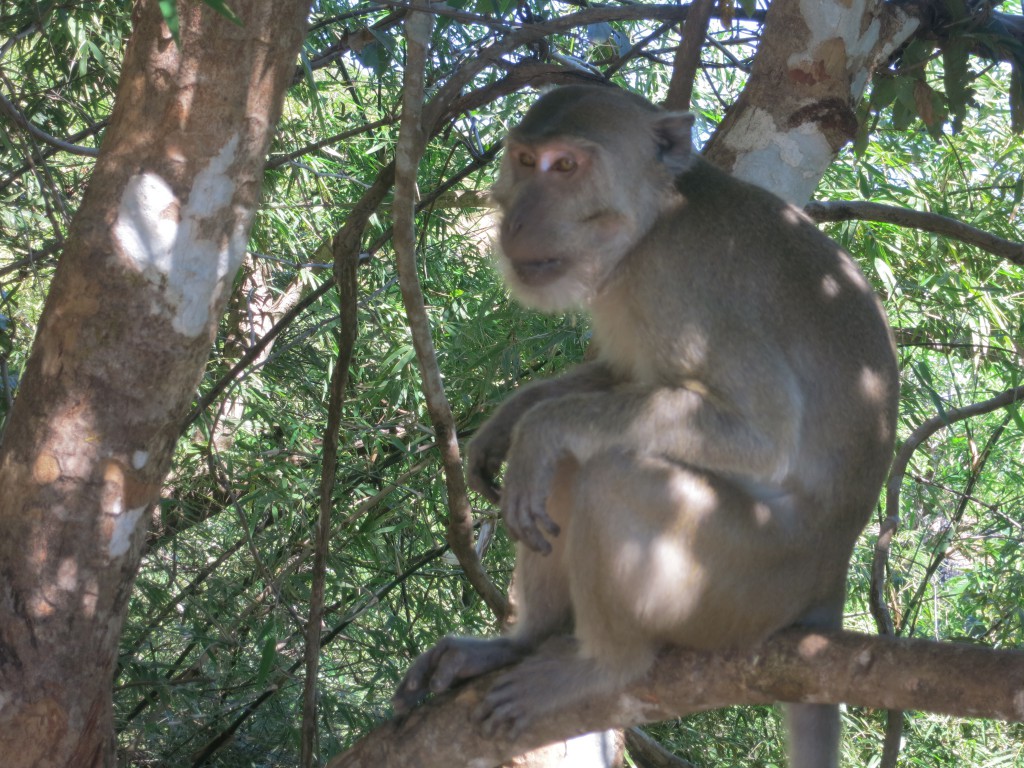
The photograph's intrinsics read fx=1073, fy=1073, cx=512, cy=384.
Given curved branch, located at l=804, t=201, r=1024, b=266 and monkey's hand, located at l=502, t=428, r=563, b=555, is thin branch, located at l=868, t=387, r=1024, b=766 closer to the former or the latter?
curved branch, located at l=804, t=201, r=1024, b=266

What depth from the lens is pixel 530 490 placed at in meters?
3.21

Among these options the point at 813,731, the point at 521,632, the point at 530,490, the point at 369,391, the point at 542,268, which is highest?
the point at 369,391

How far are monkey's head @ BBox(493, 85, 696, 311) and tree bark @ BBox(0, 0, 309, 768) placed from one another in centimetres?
95

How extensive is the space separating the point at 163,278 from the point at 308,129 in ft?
15.6

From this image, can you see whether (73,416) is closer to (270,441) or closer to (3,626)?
(3,626)

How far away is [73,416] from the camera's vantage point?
2.76 metres

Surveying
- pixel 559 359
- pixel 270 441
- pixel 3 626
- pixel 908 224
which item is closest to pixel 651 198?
pixel 908 224

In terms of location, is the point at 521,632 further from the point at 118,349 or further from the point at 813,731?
Result: the point at 118,349

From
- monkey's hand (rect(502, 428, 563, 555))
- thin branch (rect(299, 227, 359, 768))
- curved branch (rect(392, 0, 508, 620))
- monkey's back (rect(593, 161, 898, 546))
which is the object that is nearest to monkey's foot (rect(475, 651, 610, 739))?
monkey's hand (rect(502, 428, 563, 555))

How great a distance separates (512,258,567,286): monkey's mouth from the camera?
136 inches

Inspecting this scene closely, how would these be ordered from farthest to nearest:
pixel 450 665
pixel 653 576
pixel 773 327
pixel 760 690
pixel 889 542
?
pixel 889 542
pixel 450 665
pixel 773 327
pixel 653 576
pixel 760 690

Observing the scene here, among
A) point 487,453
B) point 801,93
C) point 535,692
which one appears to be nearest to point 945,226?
point 801,93

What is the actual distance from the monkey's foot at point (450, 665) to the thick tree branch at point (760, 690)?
92 millimetres

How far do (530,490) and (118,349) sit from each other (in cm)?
123
